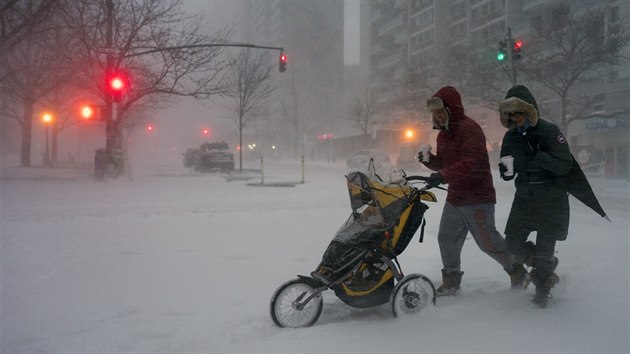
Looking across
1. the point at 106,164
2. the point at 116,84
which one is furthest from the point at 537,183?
the point at 106,164

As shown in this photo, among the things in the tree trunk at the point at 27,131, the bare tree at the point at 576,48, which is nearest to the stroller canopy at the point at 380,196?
the bare tree at the point at 576,48

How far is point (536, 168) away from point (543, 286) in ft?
3.31

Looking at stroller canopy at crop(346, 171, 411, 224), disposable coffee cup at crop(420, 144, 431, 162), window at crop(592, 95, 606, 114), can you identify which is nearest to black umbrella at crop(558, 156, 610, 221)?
disposable coffee cup at crop(420, 144, 431, 162)

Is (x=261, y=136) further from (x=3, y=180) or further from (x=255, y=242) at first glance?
(x=255, y=242)

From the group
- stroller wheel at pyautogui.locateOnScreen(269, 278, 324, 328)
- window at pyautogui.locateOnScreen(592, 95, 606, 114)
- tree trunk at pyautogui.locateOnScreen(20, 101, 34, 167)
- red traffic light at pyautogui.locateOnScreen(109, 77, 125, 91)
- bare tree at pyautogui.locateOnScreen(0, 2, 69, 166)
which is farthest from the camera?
window at pyautogui.locateOnScreen(592, 95, 606, 114)

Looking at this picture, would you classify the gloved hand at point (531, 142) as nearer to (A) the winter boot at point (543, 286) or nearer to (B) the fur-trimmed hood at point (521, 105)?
(B) the fur-trimmed hood at point (521, 105)

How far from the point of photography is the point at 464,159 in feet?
12.6

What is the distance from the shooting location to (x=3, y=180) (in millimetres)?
16188

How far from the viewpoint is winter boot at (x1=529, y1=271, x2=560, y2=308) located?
12.2ft

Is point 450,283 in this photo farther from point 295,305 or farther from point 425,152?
point 295,305

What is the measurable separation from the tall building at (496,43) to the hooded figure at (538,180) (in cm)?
1328

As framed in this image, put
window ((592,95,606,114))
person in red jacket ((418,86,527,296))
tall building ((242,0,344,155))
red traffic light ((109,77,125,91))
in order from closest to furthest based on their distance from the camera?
person in red jacket ((418,86,527,296)) → red traffic light ((109,77,125,91)) → window ((592,95,606,114)) → tall building ((242,0,344,155))

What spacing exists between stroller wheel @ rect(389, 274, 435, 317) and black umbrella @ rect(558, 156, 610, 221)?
143 centimetres

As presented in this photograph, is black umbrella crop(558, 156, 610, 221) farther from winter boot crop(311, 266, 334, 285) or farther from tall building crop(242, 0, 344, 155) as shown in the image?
tall building crop(242, 0, 344, 155)
